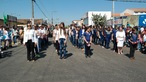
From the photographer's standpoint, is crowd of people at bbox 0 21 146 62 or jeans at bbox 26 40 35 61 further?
crowd of people at bbox 0 21 146 62

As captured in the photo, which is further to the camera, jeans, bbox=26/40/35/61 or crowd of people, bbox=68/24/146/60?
crowd of people, bbox=68/24/146/60

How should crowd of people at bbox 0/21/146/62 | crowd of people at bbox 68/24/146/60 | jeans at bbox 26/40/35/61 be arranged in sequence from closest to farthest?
1. jeans at bbox 26/40/35/61
2. crowd of people at bbox 0/21/146/62
3. crowd of people at bbox 68/24/146/60

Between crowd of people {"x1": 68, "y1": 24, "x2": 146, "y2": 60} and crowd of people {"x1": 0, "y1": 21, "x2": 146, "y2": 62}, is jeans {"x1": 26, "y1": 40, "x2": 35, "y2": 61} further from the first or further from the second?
crowd of people {"x1": 68, "y1": 24, "x2": 146, "y2": 60}

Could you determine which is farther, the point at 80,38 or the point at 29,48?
→ the point at 80,38

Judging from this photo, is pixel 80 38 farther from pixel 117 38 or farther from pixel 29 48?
pixel 29 48

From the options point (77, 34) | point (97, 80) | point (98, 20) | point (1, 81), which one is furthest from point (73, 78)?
point (98, 20)

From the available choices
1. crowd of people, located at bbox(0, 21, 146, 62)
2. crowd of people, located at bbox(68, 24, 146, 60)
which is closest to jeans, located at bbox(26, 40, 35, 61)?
crowd of people, located at bbox(0, 21, 146, 62)

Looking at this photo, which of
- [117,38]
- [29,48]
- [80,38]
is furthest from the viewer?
[80,38]

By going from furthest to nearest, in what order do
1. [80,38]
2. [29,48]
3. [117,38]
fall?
[80,38]
[117,38]
[29,48]

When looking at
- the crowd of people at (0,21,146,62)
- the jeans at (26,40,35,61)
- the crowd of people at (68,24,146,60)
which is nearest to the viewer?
the jeans at (26,40,35,61)

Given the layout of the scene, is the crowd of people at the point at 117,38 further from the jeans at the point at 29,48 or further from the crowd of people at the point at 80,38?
the jeans at the point at 29,48

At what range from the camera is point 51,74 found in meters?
8.57

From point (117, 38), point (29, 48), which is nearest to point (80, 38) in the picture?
point (117, 38)

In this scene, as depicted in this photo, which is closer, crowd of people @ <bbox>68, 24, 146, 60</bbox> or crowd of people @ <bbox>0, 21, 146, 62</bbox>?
crowd of people @ <bbox>0, 21, 146, 62</bbox>
